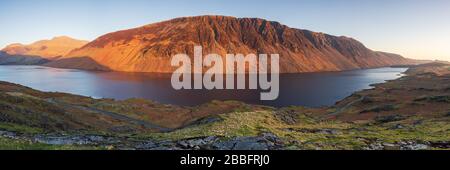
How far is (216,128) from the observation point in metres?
43.3

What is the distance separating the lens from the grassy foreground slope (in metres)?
31.1

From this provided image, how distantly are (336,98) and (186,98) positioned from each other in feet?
205

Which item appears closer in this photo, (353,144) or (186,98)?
(353,144)

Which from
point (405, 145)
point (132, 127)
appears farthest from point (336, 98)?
point (405, 145)

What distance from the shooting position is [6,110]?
155 feet

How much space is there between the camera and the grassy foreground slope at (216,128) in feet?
102
